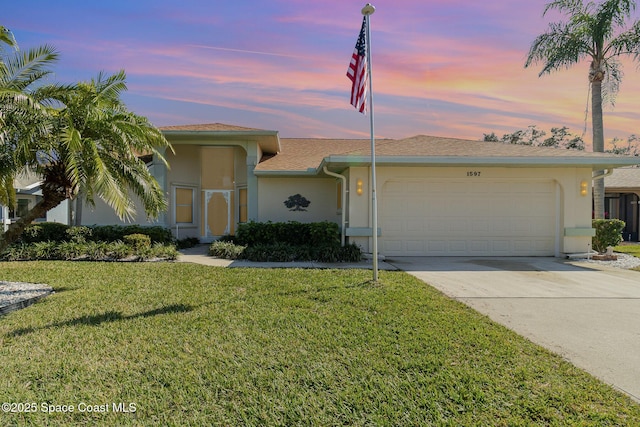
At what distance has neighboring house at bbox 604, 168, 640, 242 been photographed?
61.3ft

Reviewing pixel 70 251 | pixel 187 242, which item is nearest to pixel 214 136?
pixel 187 242

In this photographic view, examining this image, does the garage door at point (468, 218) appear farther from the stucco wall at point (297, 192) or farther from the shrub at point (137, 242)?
the shrub at point (137, 242)

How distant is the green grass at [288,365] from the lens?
2988 mm

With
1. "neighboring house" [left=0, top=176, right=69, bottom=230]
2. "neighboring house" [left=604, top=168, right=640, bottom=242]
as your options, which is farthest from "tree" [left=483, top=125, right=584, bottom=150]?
"neighboring house" [left=0, top=176, right=69, bottom=230]

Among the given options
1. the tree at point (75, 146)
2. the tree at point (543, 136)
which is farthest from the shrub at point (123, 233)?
the tree at point (543, 136)

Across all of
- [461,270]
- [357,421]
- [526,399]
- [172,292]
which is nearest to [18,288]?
[172,292]

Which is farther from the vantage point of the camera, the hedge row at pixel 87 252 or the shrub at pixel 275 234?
the shrub at pixel 275 234

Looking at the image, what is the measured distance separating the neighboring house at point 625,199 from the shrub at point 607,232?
777 cm

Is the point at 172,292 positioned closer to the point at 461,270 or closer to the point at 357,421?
the point at 357,421

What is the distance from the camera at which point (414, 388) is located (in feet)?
11.0

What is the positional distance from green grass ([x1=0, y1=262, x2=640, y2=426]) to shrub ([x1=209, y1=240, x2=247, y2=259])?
4.51m

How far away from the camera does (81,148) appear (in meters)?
6.15

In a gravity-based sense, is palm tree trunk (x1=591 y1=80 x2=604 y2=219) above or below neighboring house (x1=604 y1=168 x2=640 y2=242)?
above

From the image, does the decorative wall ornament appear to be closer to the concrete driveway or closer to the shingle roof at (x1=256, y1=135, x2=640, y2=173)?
the shingle roof at (x1=256, y1=135, x2=640, y2=173)
